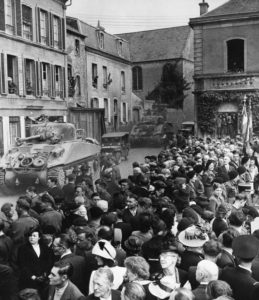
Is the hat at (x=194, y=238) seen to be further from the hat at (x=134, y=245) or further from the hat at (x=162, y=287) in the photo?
the hat at (x=162, y=287)

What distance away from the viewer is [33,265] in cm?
617

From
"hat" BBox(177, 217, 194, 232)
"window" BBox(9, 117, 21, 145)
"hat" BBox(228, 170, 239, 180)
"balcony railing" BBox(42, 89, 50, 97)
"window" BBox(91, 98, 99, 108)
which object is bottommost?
"hat" BBox(228, 170, 239, 180)

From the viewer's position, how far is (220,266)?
557 cm

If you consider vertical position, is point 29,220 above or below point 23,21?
below

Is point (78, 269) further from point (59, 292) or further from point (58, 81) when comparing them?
point (58, 81)

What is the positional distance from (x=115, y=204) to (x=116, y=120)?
102 ft

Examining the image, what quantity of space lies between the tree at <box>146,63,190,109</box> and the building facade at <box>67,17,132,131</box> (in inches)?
151

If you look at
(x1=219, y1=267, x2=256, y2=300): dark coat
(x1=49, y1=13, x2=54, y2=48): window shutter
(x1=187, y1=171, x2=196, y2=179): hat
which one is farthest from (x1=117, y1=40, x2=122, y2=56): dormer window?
(x1=219, y1=267, x2=256, y2=300): dark coat

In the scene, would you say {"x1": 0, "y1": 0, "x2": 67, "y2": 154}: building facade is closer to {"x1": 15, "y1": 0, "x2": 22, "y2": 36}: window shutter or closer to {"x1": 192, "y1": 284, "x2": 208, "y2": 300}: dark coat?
{"x1": 15, "y1": 0, "x2": 22, "y2": 36}: window shutter

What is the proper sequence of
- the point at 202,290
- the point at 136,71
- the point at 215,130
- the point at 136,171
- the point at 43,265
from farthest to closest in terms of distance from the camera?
the point at 136,71 → the point at 215,130 → the point at 136,171 → the point at 43,265 → the point at 202,290

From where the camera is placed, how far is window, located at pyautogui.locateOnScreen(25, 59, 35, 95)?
2446cm

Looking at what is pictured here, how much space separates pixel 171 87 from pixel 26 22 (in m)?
22.6

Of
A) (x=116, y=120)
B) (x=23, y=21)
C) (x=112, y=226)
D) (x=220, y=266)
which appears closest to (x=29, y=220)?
(x=112, y=226)

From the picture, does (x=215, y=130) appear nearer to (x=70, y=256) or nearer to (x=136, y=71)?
(x=136, y=71)
